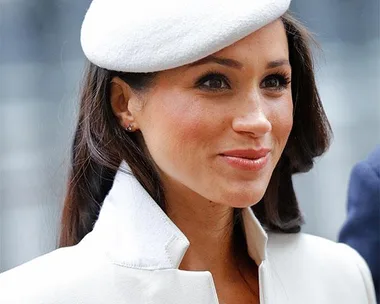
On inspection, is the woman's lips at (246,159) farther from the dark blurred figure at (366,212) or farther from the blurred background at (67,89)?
the blurred background at (67,89)

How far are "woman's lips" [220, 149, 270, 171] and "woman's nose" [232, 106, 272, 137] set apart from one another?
28 millimetres

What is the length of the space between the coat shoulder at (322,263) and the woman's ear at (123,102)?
33 centimetres

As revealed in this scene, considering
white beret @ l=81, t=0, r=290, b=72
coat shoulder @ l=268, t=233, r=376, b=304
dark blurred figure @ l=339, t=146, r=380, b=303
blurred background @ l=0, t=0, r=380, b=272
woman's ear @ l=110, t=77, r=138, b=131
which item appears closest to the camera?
white beret @ l=81, t=0, r=290, b=72

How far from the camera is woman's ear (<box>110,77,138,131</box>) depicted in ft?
4.99

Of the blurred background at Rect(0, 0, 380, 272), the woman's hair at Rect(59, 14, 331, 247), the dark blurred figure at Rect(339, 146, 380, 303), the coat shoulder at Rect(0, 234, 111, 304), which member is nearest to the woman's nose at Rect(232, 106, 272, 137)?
the woman's hair at Rect(59, 14, 331, 247)

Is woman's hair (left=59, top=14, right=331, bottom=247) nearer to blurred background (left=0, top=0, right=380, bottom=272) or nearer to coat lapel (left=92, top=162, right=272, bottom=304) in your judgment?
coat lapel (left=92, top=162, right=272, bottom=304)

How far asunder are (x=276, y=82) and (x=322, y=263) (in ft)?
1.18

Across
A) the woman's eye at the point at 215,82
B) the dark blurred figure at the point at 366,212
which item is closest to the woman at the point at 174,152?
the woman's eye at the point at 215,82

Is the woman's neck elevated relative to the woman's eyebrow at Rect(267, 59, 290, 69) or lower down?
lower down

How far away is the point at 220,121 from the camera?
4.68ft

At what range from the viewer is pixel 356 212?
1.87m

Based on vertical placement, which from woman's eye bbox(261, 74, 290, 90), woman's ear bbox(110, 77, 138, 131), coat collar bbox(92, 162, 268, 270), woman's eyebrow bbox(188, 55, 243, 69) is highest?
woman's eyebrow bbox(188, 55, 243, 69)

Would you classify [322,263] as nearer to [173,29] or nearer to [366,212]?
[366,212]

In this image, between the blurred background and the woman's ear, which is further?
the blurred background
